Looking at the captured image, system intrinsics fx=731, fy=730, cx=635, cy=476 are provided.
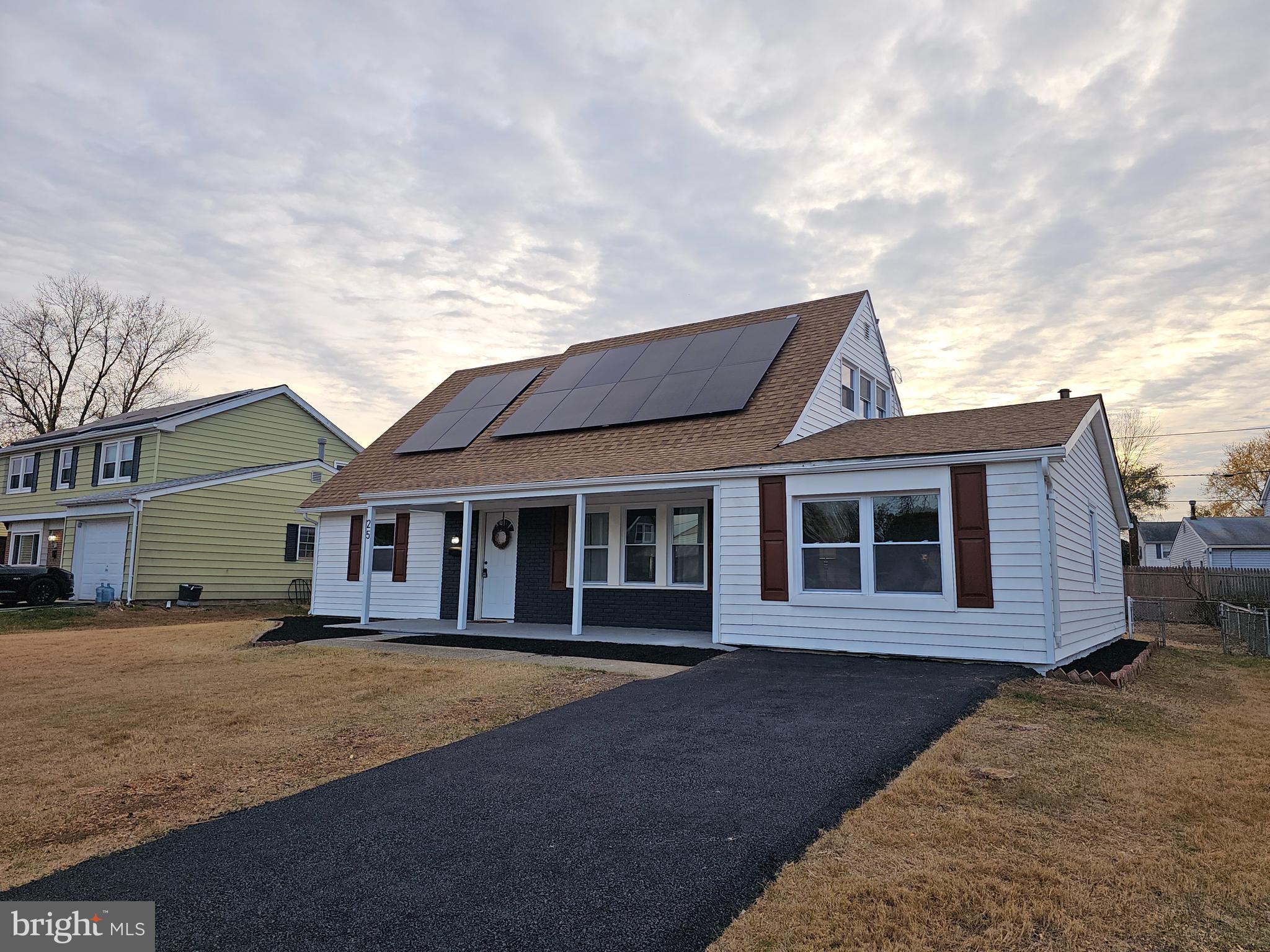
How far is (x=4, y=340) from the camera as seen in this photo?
107ft

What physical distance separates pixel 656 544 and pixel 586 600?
5.82ft

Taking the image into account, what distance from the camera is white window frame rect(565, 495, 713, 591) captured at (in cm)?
1188

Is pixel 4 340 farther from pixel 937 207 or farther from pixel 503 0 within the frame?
pixel 937 207

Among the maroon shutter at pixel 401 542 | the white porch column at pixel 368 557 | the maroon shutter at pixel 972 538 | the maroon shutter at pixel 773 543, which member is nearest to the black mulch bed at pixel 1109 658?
the maroon shutter at pixel 972 538

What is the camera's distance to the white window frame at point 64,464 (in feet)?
77.0

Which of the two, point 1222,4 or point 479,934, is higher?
point 1222,4

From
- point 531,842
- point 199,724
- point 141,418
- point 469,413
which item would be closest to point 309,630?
point 469,413

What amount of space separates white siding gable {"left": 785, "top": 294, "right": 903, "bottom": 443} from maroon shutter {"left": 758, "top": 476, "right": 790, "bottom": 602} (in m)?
1.29

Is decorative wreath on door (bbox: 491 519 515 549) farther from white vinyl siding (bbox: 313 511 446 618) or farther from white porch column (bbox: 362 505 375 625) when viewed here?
white porch column (bbox: 362 505 375 625)

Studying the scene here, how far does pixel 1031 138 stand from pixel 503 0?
8605mm

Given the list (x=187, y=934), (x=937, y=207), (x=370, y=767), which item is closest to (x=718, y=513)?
(x=370, y=767)

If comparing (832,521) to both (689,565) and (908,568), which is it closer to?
(908,568)

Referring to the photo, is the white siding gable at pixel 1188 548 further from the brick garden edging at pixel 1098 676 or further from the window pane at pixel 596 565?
the window pane at pixel 596 565

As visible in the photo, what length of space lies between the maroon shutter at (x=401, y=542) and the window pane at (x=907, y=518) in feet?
31.9
